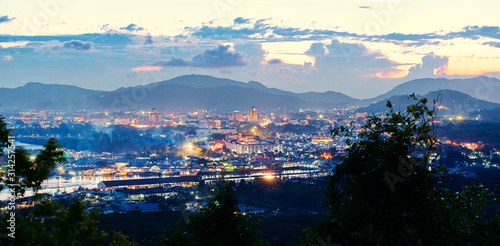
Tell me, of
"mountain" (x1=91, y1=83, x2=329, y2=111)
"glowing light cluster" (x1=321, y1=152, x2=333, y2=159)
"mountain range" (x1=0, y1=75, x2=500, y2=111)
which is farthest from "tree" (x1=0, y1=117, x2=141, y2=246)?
"mountain" (x1=91, y1=83, x2=329, y2=111)

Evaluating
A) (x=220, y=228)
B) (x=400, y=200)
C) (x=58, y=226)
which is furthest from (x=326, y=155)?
(x=400, y=200)

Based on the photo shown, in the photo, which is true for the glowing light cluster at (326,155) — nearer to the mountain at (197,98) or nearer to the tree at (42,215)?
the tree at (42,215)

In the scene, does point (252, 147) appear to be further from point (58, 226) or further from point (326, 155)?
point (58, 226)

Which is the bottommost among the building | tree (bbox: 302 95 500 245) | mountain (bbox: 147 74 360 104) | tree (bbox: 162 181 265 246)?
the building

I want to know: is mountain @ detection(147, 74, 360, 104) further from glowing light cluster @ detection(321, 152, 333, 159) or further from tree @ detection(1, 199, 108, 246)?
tree @ detection(1, 199, 108, 246)

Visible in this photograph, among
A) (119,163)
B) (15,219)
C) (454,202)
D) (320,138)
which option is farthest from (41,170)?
(320,138)

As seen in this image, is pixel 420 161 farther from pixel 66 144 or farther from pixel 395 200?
pixel 66 144
